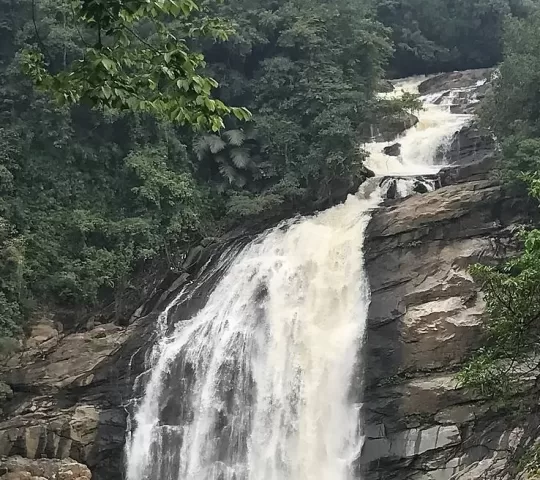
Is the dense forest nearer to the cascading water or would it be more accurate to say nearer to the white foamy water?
the white foamy water

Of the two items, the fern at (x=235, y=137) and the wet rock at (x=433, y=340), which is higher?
the fern at (x=235, y=137)

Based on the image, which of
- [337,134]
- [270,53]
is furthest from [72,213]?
[270,53]

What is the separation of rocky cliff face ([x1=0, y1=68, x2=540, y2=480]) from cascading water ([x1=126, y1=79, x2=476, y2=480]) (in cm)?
40

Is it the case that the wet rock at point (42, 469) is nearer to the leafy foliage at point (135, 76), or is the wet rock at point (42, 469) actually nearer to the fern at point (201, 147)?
the fern at point (201, 147)

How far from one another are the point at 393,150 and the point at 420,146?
786mm

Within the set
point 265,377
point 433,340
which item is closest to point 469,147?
point 433,340

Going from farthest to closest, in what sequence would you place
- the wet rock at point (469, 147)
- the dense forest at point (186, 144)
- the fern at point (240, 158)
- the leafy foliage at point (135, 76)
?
the fern at point (240, 158) → the wet rock at point (469, 147) → the dense forest at point (186, 144) → the leafy foliage at point (135, 76)

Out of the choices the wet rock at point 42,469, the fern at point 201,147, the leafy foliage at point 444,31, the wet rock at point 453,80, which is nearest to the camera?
the wet rock at point 42,469

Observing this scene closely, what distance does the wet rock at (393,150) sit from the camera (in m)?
18.6

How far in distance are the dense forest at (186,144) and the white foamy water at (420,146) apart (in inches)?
39.5

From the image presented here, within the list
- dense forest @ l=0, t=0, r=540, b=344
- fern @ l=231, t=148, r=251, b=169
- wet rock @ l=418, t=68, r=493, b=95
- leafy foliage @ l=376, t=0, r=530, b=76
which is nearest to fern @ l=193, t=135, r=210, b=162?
dense forest @ l=0, t=0, r=540, b=344

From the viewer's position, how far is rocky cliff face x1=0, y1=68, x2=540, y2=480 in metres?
11.0

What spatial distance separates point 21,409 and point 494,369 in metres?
9.03

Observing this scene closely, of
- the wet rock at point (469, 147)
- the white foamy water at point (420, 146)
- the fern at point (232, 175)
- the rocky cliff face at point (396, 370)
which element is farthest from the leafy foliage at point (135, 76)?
the wet rock at point (469, 147)
